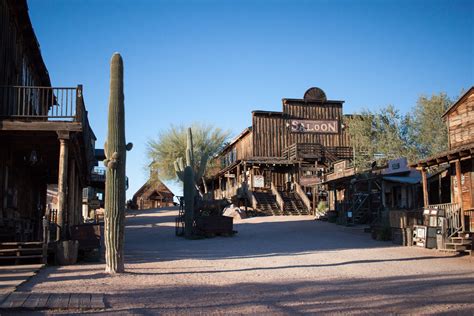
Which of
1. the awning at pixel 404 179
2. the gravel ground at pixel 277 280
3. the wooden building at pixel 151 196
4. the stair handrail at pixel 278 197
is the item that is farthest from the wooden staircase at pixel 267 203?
the wooden building at pixel 151 196

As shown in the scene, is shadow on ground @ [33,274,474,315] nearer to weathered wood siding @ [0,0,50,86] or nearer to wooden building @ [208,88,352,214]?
weathered wood siding @ [0,0,50,86]

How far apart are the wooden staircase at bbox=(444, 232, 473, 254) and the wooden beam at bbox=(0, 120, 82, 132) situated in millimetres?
11045

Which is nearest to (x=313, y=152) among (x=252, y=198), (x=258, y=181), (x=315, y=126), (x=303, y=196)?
(x=315, y=126)

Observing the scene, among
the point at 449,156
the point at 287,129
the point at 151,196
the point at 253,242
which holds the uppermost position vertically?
the point at 287,129

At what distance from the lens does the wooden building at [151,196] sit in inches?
2076

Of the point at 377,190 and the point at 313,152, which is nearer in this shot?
the point at 377,190

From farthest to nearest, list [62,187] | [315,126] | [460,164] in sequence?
[315,126] < [460,164] < [62,187]

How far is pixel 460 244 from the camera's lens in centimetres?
1503

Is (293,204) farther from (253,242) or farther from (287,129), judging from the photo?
(253,242)

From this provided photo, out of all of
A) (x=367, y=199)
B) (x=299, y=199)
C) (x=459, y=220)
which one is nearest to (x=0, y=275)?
(x=459, y=220)

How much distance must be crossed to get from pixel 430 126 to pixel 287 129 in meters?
10.6

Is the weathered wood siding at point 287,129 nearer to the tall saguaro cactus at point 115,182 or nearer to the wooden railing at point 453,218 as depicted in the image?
the wooden railing at point 453,218

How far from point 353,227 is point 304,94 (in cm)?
1853

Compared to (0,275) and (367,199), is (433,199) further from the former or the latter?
(0,275)
